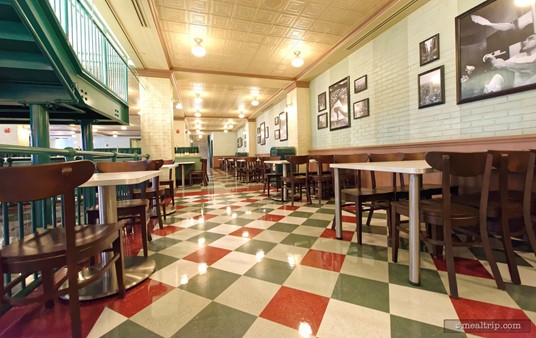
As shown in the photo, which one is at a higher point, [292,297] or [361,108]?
[361,108]

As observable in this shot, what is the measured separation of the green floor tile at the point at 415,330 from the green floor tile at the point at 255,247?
1.27 m

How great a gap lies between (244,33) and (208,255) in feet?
14.8

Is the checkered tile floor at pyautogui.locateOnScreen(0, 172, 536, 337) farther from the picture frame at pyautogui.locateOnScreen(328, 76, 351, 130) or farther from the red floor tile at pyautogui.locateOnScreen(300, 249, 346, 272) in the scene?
the picture frame at pyautogui.locateOnScreen(328, 76, 351, 130)

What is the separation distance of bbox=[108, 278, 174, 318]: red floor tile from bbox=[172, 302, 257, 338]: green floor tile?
1.31 ft

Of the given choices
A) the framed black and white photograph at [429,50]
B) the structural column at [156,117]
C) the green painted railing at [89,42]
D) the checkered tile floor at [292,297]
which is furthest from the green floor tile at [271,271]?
the structural column at [156,117]

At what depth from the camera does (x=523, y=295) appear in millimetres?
1518

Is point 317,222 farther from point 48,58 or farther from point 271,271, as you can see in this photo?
point 48,58

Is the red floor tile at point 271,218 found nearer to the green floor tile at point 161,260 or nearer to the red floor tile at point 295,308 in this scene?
the green floor tile at point 161,260

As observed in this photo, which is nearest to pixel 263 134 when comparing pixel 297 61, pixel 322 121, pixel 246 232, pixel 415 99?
pixel 322 121

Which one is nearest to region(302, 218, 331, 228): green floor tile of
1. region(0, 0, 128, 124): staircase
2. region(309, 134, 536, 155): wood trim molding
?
region(309, 134, 536, 155): wood trim molding

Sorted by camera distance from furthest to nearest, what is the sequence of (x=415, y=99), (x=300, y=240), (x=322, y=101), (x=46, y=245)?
(x=322, y=101) < (x=415, y=99) < (x=300, y=240) < (x=46, y=245)

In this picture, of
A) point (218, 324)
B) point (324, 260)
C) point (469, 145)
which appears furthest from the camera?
point (469, 145)

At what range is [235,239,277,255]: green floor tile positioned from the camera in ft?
7.77

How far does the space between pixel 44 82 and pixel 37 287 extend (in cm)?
194
